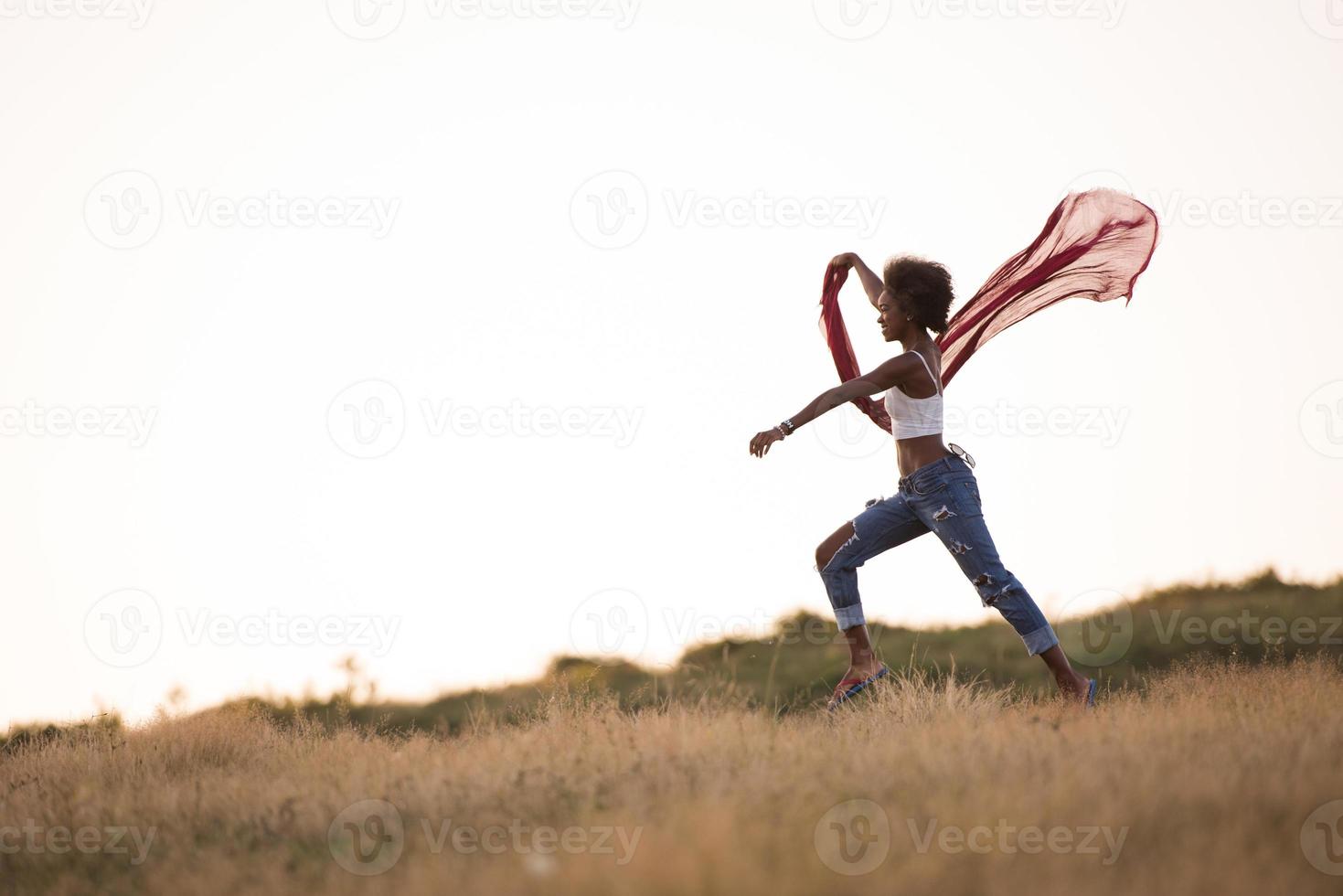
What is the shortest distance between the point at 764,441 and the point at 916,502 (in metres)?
1.29

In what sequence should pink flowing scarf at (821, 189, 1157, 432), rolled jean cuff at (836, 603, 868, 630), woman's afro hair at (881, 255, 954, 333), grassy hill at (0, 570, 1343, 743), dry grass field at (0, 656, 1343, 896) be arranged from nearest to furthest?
1. dry grass field at (0, 656, 1343, 896)
2. woman's afro hair at (881, 255, 954, 333)
3. rolled jean cuff at (836, 603, 868, 630)
4. pink flowing scarf at (821, 189, 1157, 432)
5. grassy hill at (0, 570, 1343, 743)

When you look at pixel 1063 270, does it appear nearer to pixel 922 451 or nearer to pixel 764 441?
pixel 922 451

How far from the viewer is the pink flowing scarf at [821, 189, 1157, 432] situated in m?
7.77

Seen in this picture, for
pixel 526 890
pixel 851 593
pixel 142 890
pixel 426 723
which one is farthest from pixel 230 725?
pixel 426 723

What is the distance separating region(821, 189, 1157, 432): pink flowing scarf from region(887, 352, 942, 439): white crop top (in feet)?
3.16

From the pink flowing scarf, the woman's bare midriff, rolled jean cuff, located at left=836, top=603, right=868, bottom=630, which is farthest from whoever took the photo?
the pink flowing scarf

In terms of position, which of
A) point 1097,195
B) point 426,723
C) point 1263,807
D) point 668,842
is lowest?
point 426,723

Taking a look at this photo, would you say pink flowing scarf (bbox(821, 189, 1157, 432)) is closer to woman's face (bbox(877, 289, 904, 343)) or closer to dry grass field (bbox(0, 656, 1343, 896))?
woman's face (bbox(877, 289, 904, 343))

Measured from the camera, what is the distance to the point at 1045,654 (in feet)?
23.2

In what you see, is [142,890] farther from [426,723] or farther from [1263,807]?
[426,723]

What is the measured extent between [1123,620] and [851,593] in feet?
35.1

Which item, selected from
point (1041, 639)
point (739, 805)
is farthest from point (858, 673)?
point (739, 805)

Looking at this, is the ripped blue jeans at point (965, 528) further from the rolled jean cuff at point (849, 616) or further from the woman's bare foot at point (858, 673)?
the woman's bare foot at point (858, 673)

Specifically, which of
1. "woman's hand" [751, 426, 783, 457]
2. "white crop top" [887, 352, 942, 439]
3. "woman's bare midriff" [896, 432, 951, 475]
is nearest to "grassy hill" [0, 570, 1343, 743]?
"woman's bare midriff" [896, 432, 951, 475]
